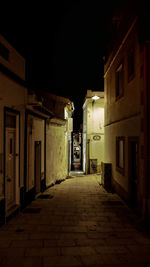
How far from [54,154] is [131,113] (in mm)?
7162

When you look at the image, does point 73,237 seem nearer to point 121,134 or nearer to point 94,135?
point 121,134

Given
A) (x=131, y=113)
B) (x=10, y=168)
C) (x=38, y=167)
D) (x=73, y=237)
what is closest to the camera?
(x=73, y=237)

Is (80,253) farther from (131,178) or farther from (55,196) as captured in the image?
(55,196)

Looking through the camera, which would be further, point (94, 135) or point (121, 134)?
point (94, 135)

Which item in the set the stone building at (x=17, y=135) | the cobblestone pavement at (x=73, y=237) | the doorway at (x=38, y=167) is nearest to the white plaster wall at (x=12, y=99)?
the stone building at (x=17, y=135)

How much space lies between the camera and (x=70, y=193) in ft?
37.6

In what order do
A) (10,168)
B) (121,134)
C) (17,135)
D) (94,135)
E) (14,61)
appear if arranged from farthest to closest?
1. (94,135)
2. (121,134)
3. (17,135)
4. (14,61)
5. (10,168)

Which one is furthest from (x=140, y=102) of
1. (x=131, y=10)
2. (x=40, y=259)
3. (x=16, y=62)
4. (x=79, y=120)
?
(x=79, y=120)

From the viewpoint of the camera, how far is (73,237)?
228 inches

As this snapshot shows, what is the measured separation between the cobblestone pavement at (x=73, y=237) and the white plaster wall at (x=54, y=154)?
4252 mm

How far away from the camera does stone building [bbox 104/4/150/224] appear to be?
702 centimetres

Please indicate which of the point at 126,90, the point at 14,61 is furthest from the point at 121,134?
the point at 14,61

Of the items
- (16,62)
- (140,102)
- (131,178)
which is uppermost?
(16,62)

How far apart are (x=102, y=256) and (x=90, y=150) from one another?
15668 mm
